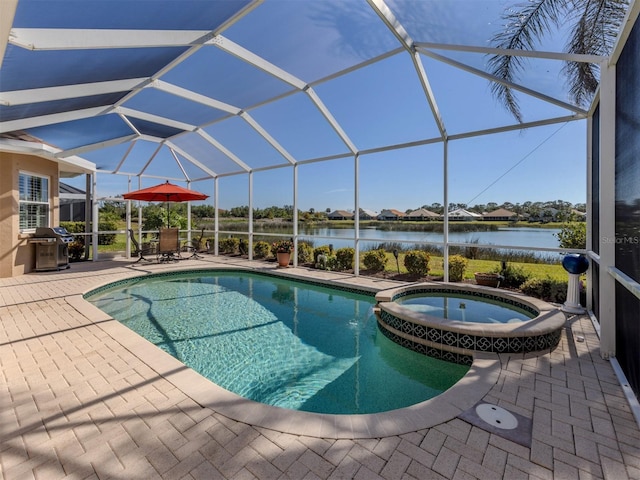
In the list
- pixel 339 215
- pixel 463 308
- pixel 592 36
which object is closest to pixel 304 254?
pixel 339 215

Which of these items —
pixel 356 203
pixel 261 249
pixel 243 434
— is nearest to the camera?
pixel 243 434

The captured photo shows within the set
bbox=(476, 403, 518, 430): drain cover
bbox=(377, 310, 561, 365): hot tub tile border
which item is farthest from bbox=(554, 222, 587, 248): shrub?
bbox=(476, 403, 518, 430): drain cover

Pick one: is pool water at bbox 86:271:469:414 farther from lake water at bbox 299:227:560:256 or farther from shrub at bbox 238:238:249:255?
shrub at bbox 238:238:249:255

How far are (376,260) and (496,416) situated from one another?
693 centimetres

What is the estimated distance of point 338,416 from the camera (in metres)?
2.49

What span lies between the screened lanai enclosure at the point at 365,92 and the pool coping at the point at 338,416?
1.45 m

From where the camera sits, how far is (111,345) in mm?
4008

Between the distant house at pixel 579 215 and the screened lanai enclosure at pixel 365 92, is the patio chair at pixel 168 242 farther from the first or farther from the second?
the distant house at pixel 579 215

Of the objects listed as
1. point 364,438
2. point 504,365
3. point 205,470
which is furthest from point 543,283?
point 205,470

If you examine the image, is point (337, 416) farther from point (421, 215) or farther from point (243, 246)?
point (243, 246)

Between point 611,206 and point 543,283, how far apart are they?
132 inches

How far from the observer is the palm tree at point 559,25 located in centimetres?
543

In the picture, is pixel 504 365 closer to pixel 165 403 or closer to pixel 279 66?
pixel 165 403

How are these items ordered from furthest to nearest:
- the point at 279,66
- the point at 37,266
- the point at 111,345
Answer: the point at 37,266, the point at 279,66, the point at 111,345
